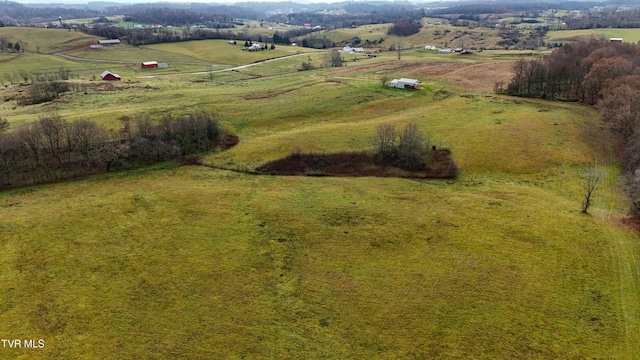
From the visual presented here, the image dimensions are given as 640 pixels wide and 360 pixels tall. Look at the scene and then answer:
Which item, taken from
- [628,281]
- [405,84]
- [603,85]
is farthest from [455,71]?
[628,281]

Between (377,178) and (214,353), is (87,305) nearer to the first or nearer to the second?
(214,353)

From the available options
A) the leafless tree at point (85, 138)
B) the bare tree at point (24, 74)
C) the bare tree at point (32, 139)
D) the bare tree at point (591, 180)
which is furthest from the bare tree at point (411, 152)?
the bare tree at point (24, 74)

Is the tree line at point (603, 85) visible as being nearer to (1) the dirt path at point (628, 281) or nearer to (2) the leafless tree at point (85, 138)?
(1) the dirt path at point (628, 281)

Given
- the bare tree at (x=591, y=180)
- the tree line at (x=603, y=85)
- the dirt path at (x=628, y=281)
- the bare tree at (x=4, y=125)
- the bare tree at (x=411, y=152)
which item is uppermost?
the tree line at (x=603, y=85)

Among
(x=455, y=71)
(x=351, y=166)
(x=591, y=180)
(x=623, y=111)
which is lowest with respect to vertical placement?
(x=591, y=180)

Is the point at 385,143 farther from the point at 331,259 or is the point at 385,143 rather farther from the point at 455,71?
the point at 455,71

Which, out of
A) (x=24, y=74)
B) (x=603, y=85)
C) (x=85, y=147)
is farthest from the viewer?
(x=24, y=74)

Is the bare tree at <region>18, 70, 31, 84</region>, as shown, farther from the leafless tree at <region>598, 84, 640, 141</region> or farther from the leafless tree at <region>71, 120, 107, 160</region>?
the leafless tree at <region>598, 84, 640, 141</region>
